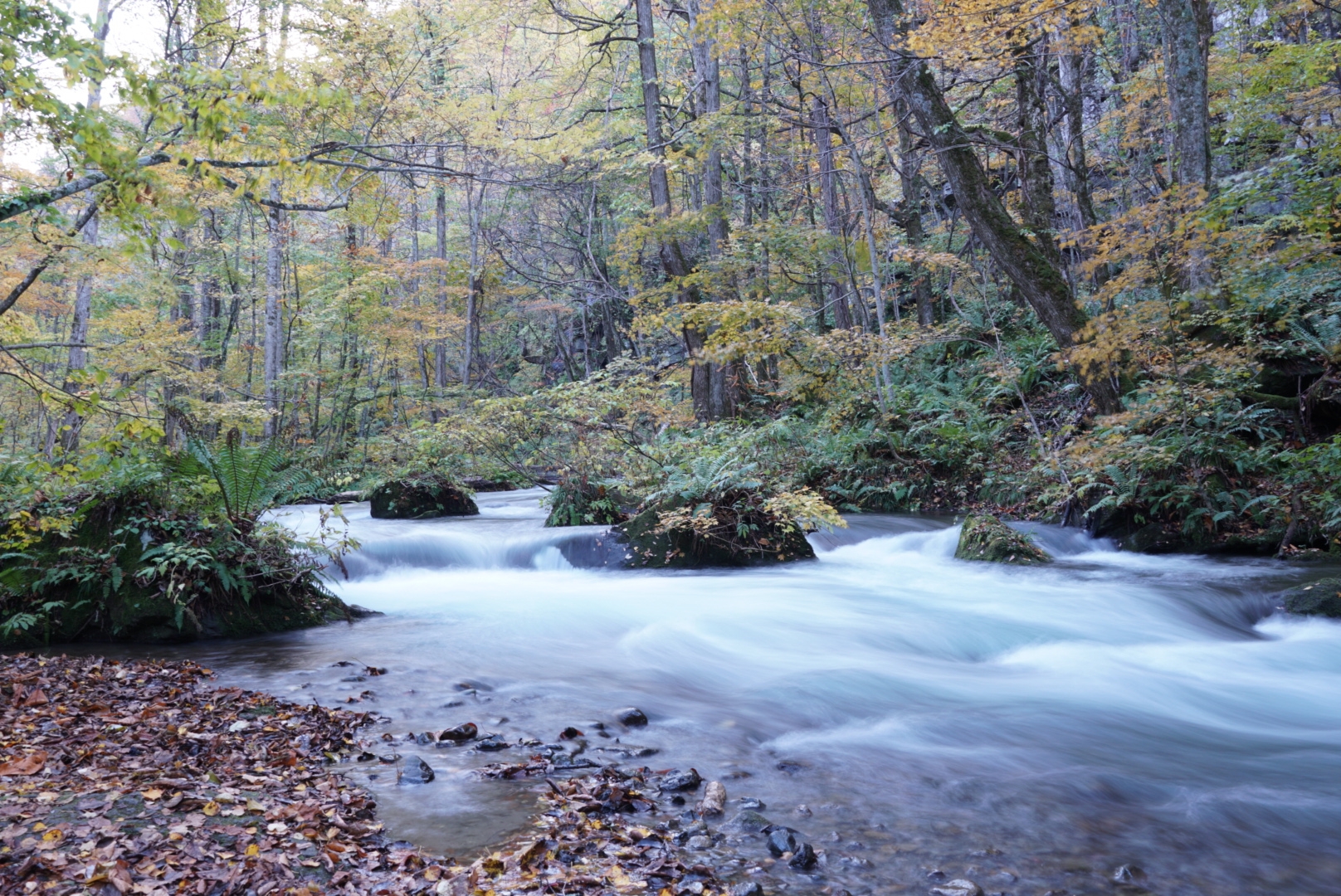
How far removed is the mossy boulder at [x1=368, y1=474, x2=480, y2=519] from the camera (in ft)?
46.9

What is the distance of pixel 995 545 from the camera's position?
31.3ft

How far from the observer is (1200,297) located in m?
9.37

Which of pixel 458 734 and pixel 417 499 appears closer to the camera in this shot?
pixel 458 734

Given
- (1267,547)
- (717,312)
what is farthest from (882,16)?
(1267,547)

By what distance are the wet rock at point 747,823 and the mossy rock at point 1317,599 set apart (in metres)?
5.93

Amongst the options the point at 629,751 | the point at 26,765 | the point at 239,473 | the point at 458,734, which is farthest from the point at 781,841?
the point at 239,473

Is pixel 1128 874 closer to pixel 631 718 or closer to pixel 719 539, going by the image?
pixel 631 718

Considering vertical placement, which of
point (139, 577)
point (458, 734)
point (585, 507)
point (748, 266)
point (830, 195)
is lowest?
point (458, 734)

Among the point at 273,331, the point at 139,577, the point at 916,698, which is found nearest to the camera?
the point at 916,698

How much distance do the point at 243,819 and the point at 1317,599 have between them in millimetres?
7874

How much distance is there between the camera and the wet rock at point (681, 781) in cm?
364

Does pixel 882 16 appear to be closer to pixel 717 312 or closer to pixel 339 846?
pixel 717 312

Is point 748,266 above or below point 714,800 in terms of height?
above

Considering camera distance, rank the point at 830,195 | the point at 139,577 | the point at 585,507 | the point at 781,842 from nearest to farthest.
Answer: the point at 781,842 → the point at 139,577 → the point at 585,507 → the point at 830,195
